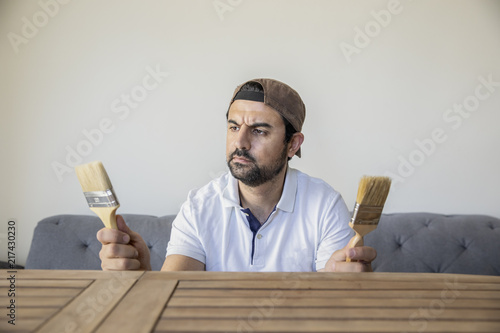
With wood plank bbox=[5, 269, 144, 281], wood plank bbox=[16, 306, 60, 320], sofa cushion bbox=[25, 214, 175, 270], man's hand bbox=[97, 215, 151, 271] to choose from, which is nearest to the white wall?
sofa cushion bbox=[25, 214, 175, 270]

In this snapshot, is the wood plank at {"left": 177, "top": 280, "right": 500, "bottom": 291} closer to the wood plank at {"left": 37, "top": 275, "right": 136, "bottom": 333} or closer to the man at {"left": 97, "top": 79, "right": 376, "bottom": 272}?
the wood plank at {"left": 37, "top": 275, "right": 136, "bottom": 333}

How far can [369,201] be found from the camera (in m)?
1.25

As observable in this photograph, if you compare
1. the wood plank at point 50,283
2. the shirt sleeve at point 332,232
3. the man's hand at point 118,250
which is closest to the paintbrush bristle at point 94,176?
the man's hand at point 118,250

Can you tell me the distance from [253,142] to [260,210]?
28cm

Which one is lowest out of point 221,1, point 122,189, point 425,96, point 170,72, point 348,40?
point 122,189

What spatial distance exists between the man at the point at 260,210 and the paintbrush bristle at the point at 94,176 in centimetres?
52

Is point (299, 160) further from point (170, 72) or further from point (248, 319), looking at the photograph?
point (248, 319)

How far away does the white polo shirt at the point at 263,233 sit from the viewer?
1739 mm

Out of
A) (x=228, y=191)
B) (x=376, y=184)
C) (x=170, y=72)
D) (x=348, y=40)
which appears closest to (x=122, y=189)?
(x=170, y=72)

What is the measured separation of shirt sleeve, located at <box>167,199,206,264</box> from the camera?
171cm

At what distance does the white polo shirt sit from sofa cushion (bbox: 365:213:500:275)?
460mm

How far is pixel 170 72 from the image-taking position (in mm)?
2404

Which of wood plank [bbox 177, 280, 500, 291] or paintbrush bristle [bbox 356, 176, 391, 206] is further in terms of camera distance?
paintbrush bristle [bbox 356, 176, 391, 206]

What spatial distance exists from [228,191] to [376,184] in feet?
2.50
